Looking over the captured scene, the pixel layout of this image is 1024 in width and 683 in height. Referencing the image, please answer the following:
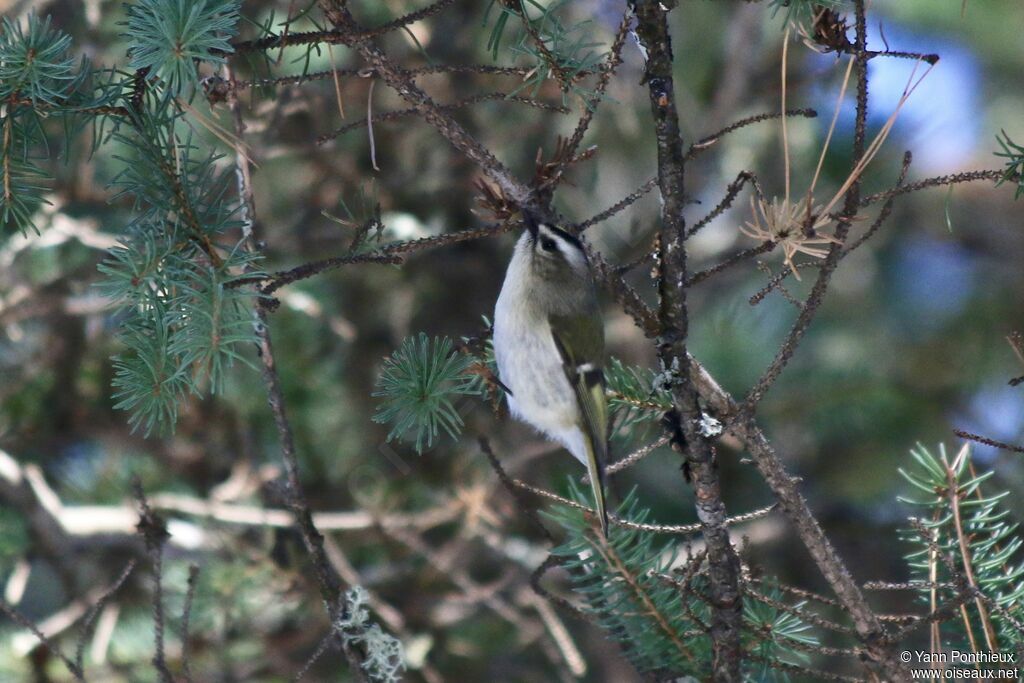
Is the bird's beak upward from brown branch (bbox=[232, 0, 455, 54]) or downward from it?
downward

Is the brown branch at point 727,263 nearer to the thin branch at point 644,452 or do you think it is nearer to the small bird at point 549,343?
the thin branch at point 644,452

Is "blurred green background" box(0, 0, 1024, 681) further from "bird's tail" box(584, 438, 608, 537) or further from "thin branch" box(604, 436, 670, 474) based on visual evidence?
"thin branch" box(604, 436, 670, 474)

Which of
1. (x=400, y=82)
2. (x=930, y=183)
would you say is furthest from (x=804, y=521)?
(x=400, y=82)

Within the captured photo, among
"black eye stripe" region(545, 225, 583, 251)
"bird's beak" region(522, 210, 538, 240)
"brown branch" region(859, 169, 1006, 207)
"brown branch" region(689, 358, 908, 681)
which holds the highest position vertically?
"black eye stripe" region(545, 225, 583, 251)

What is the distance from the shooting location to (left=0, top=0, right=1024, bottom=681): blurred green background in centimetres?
250

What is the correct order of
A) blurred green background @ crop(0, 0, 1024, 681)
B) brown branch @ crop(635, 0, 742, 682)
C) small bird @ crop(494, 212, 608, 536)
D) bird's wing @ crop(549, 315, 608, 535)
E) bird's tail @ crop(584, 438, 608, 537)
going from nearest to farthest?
brown branch @ crop(635, 0, 742, 682) < bird's tail @ crop(584, 438, 608, 537) < bird's wing @ crop(549, 315, 608, 535) < small bird @ crop(494, 212, 608, 536) < blurred green background @ crop(0, 0, 1024, 681)

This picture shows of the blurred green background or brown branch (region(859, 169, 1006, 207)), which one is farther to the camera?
the blurred green background

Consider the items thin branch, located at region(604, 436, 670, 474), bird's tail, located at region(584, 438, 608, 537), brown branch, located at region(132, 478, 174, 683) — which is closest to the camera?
thin branch, located at region(604, 436, 670, 474)

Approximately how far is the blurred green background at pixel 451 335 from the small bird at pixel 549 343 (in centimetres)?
41

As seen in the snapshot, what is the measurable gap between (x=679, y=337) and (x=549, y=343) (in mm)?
777

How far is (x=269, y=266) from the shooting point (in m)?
2.70

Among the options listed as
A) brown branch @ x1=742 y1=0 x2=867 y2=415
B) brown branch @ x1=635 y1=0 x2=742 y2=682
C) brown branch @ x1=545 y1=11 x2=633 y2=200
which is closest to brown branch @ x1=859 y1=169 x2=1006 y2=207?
brown branch @ x1=742 y1=0 x2=867 y2=415

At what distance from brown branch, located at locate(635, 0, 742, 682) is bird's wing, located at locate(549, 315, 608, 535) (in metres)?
0.36

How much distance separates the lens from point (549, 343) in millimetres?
1994
